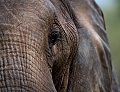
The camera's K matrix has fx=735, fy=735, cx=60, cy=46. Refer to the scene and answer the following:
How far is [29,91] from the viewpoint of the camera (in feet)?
9.62

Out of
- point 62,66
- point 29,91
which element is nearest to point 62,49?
point 62,66

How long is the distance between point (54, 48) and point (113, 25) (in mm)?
14413

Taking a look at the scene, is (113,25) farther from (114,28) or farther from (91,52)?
(91,52)

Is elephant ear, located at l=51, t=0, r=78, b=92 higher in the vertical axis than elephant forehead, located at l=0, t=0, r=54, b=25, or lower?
lower

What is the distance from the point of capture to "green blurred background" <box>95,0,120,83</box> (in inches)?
637

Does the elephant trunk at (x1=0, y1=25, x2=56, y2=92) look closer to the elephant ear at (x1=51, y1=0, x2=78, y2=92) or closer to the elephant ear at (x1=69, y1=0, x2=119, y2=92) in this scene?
the elephant ear at (x1=51, y1=0, x2=78, y2=92)

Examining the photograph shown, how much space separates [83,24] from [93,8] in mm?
282

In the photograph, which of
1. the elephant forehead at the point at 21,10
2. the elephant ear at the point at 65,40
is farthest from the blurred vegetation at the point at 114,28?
the elephant forehead at the point at 21,10

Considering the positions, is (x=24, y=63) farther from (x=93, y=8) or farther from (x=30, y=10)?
(x=93, y=8)

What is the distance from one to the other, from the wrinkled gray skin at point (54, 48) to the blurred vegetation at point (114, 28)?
35.7ft

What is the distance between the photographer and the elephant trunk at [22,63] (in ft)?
9.64

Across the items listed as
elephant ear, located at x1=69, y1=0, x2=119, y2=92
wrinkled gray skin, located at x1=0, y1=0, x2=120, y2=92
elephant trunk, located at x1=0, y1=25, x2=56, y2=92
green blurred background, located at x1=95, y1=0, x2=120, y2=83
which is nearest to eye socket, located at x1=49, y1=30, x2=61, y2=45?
wrinkled gray skin, located at x1=0, y1=0, x2=120, y2=92

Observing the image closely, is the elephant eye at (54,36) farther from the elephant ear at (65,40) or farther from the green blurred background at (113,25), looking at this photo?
the green blurred background at (113,25)

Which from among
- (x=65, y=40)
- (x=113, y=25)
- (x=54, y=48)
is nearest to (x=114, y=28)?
(x=113, y=25)
